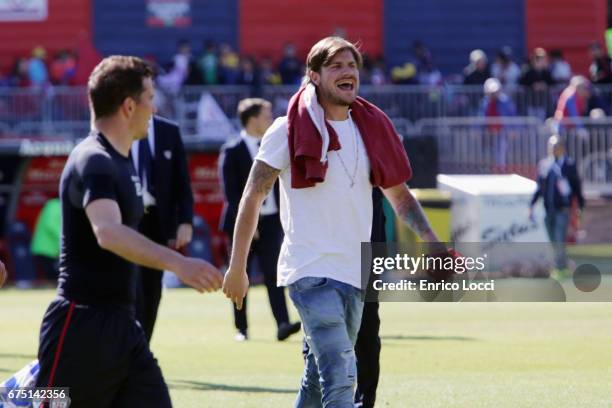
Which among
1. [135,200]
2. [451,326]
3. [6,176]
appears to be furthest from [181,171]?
[6,176]

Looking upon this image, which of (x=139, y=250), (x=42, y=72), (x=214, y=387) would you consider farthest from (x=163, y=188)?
(x=42, y=72)

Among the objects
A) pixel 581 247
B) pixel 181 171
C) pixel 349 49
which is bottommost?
pixel 581 247

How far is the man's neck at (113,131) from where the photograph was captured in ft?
20.1

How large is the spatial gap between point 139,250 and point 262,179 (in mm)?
1566

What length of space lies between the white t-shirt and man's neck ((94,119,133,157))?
1151 millimetres

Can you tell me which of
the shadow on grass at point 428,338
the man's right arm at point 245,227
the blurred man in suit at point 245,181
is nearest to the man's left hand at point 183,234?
the man's right arm at point 245,227

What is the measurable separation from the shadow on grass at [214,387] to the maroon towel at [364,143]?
3022mm

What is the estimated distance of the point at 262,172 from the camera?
7.12m

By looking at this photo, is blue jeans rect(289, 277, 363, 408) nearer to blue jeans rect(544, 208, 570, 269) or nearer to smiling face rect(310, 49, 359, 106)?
smiling face rect(310, 49, 359, 106)

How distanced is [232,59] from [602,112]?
7850 millimetres

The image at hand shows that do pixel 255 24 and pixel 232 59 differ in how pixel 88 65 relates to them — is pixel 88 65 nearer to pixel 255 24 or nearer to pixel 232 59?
pixel 232 59

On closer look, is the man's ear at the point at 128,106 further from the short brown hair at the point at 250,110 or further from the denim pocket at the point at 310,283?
the short brown hair at the point at 250,110

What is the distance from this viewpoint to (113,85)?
6.02 m

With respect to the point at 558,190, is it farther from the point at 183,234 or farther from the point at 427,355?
the point at 183,234
